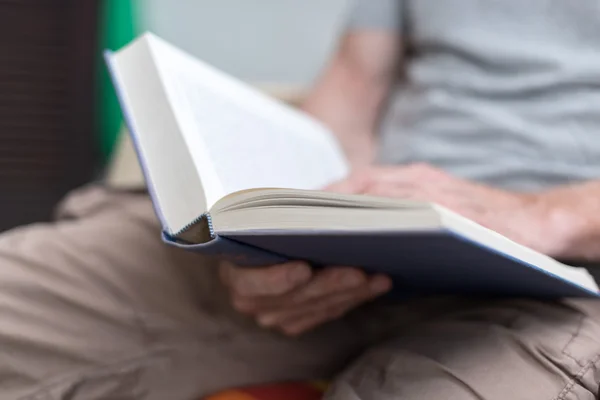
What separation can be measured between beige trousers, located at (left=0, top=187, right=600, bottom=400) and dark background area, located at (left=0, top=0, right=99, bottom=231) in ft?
2.57

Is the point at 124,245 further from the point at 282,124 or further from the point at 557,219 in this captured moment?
the point at 557,219

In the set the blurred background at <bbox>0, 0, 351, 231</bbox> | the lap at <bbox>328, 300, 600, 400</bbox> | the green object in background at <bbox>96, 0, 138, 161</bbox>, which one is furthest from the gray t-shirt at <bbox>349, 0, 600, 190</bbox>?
the green object in background at <bbox>96, 0, 138, 161</bbox>

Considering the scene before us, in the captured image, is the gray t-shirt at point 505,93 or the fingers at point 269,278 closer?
the fingers at point 269,278

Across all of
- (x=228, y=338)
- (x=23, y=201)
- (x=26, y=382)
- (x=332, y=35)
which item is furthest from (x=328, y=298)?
(x=23, y=201)

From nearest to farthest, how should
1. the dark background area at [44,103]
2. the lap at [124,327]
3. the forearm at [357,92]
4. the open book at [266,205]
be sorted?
the open book at [266,205], the lap at [124,327], the forearm at [357,92], the dark background area at [44,103]

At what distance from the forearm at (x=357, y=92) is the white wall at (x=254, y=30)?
0.54 metres

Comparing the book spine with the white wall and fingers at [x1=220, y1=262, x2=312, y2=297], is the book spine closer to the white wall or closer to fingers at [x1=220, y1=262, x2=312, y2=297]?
fingers at [x1=220, y1=262, x2=312, y2=297]

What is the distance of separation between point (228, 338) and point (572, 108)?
1.36 ft

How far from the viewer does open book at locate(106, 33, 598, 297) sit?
0.33m

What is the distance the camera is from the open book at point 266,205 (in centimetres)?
33

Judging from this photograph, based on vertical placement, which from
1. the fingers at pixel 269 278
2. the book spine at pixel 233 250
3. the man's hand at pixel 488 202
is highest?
the man's hand at pixel 488 202

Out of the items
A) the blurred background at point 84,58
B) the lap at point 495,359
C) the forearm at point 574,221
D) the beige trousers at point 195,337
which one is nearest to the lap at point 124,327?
the beige trousers at point 195,337

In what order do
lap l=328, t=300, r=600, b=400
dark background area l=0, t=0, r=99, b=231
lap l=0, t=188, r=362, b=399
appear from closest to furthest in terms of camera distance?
lap l=328, t=300, r=600, b=400
lap l=0, t=188, r=362, b=399
dark background area l=0, t=0, r=99, b=231

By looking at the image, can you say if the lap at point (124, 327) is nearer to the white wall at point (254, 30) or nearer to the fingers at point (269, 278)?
the fingers at point (269, 278)
